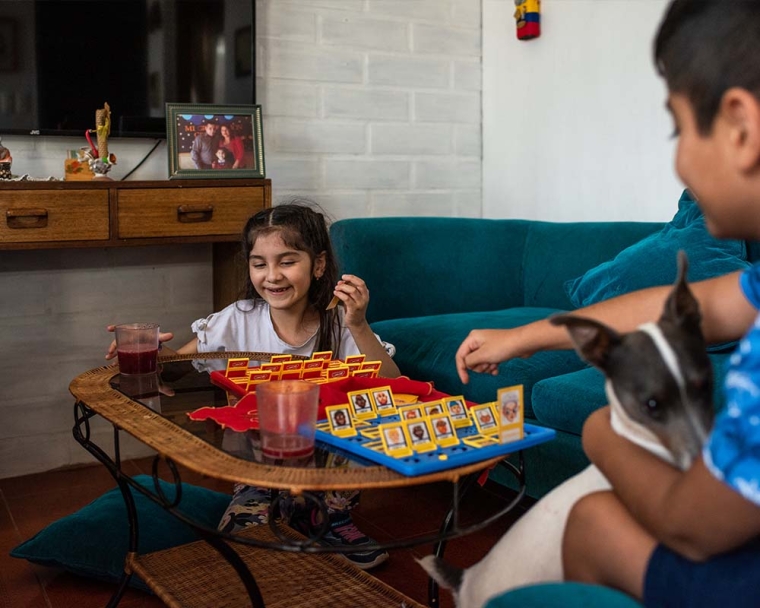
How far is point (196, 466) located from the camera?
1.20 m

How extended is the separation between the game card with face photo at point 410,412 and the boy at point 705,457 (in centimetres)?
34

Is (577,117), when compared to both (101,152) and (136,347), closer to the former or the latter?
(101,152)

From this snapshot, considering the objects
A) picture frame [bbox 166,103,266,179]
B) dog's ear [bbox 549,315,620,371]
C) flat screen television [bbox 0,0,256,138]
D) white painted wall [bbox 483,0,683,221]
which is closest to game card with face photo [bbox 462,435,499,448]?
dog's ear [bbox 549,315,620,371]

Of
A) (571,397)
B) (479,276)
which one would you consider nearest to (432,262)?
(479,276)

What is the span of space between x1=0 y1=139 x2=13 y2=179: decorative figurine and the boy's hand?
170cm

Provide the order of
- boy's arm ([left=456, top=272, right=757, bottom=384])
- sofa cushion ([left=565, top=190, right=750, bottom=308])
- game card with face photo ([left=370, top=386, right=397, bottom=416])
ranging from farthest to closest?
sofa cushion ([left=565, top=190, right=750, bottom=308])
game card with face photo ([left=370, top=386, right=397, bottom=416])
boy's arm ([left=456, top=272, right=757, bottom=384])

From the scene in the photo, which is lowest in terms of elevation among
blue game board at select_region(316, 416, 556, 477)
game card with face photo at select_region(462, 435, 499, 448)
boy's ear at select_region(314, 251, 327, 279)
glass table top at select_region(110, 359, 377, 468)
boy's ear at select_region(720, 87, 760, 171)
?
glass table top at select_region(110, 359, 377, 468)

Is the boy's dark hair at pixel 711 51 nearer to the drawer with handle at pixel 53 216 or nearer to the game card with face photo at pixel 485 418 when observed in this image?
the game card with face photo at pixel 485 418

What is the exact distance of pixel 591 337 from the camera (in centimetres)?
93

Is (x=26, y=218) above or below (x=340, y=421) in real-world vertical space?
above

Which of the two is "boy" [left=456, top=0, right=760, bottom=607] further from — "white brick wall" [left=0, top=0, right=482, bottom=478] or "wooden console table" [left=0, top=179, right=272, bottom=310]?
"white brick wall" [left=0, top=0, right=482, bottom=478]

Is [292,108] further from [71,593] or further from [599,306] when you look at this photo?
[599,306]

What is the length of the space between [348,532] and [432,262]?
3.95 ft

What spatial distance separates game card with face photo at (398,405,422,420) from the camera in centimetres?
127
